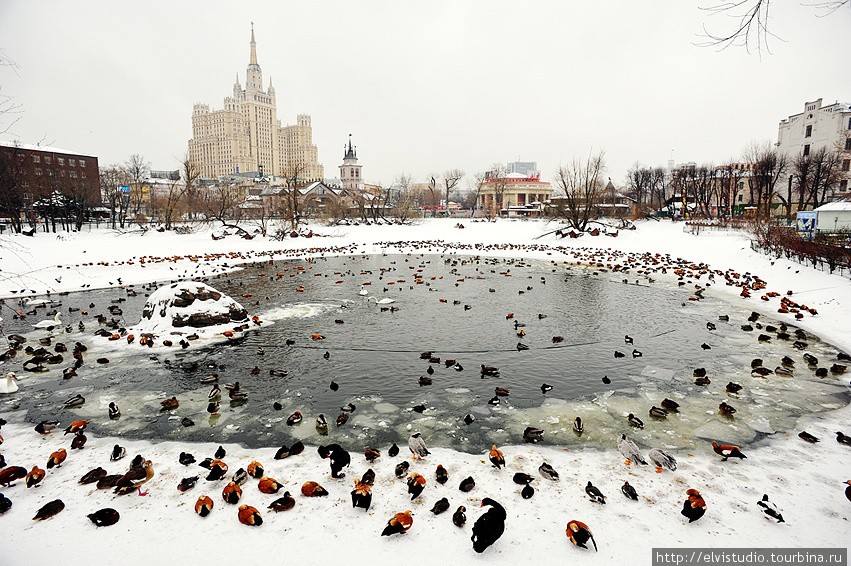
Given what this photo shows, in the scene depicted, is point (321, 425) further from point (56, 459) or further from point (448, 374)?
point (56, 459)

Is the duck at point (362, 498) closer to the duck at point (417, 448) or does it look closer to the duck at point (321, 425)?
the duck at point (417, 448)

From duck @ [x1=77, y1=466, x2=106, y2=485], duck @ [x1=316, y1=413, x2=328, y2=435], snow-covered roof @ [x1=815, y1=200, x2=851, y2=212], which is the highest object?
snow-covered roof @ [x1=815, y1=200, x2=851, y2=212]

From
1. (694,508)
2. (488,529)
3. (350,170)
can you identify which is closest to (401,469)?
(488,529)

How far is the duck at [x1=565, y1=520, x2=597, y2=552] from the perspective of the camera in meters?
4.27

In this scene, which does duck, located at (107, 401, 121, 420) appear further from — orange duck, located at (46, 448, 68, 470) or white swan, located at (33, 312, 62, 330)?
white swan, located at (33, 312, 62, 330)

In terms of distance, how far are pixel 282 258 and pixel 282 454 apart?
29.4 meters

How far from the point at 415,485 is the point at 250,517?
1915mm

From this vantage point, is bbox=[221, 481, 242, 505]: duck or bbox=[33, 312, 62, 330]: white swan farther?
bbox=[33, 312, 62, 330]: white swan

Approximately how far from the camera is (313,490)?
5.16m

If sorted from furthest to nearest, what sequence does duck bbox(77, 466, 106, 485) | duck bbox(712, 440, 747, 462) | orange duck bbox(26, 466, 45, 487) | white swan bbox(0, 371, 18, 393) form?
white swan bbox(0, 371, 18, 393) → duck bbox(712, 440, 747, 462) → duck bbox(77, 466, 106, 485) → orange duck bbox(26, 466, 45, 487)

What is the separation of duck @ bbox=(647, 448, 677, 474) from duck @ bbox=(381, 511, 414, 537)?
143 inches

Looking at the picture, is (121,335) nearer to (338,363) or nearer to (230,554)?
(338,363)

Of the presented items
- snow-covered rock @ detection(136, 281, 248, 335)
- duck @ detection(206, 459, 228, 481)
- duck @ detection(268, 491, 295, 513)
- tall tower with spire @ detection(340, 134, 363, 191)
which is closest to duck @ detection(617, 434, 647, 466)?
duck @ detection(268, 491, 295, 513)

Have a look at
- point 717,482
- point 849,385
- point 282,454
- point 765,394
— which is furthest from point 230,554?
point 849,385
